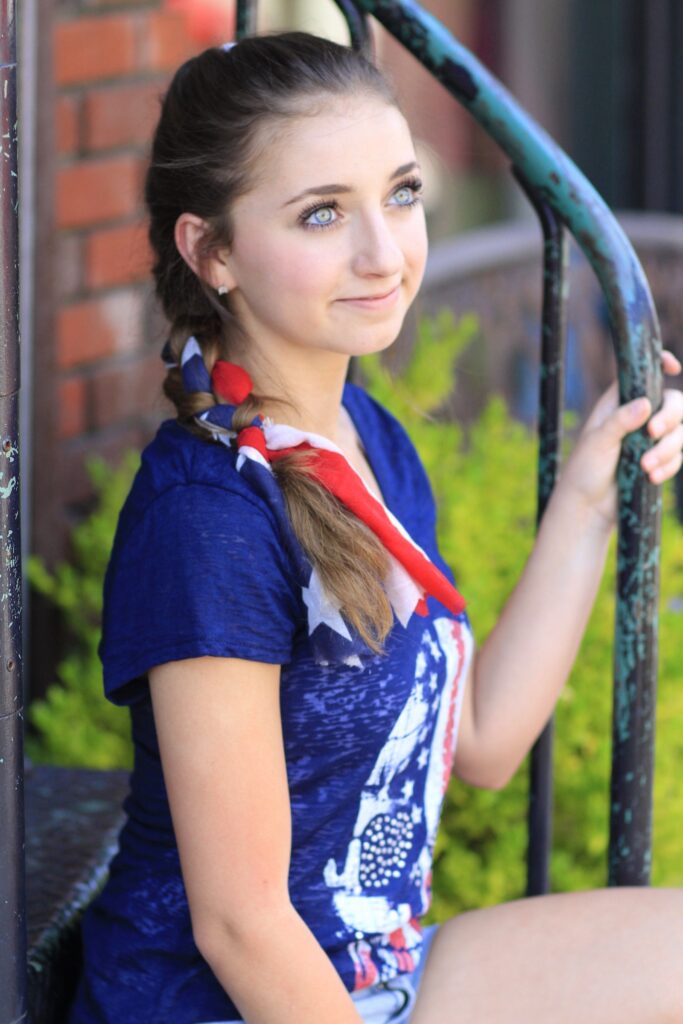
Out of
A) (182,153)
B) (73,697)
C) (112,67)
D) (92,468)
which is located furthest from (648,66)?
(182,153)

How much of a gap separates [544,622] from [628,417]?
320 millimetres

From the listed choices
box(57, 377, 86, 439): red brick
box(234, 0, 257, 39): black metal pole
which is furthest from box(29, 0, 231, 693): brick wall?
box(234, 0, 257, 39): black metal pole

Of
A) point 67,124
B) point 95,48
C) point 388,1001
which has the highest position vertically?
point 95,48

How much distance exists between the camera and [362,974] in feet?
5.16

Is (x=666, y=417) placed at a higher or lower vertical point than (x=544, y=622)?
higher

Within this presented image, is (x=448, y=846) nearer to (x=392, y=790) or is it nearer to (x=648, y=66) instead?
(x=392, y=790)

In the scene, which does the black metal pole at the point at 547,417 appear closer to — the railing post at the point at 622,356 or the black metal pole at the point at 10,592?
the railing post at the point at 622,356

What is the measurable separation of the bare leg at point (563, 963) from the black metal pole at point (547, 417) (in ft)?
0.52

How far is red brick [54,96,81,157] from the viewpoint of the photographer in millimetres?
2990

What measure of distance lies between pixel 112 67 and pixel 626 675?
200 centimetres

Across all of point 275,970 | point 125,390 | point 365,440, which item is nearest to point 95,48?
point 125,390

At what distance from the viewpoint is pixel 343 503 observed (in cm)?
153

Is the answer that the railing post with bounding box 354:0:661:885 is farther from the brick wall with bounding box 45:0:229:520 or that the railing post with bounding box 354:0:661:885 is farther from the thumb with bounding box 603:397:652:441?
the brick wall with bounding box 45:0:229:520

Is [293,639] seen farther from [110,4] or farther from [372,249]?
[110,4]
